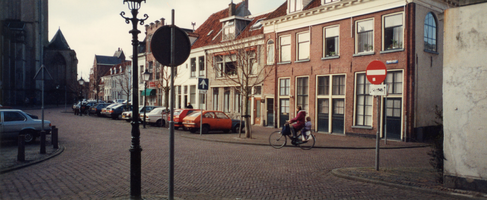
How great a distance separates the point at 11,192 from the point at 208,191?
11.7 ft

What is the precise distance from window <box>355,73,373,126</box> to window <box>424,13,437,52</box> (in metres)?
3.35

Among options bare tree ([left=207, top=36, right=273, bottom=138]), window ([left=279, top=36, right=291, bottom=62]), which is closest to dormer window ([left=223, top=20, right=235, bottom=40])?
bare tree ([left=207, top=36, right=273, bottom=138])

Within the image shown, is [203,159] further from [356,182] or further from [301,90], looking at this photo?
[301,90]

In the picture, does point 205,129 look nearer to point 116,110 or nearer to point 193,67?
point 116,110

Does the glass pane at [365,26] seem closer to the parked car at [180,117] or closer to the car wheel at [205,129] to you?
the car wheel at [205,129]

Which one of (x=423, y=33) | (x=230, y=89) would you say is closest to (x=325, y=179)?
(x=423, y=33)

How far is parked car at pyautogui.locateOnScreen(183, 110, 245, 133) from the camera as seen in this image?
65.7 ft

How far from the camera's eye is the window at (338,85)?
2055 cm

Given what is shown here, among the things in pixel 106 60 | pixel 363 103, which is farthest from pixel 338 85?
pixel 106 60

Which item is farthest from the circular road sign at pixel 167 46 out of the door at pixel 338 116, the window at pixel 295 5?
the window at pixel 295 5

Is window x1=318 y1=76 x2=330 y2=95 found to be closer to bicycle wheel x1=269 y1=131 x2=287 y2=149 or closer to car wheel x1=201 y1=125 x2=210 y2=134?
car wheel x1=201 y1=125 x2=210 y2=134

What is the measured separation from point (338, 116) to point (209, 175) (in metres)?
13.8

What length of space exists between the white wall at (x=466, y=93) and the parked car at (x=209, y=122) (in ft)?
47.6

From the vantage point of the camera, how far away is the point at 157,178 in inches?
319
